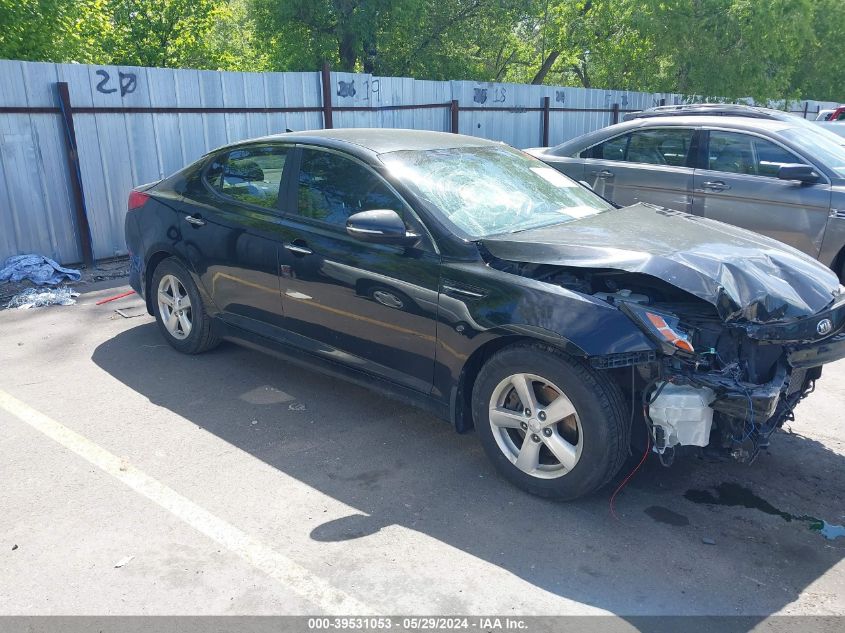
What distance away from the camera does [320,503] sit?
3.78 metres

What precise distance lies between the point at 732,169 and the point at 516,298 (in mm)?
4802

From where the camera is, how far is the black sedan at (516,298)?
346cm

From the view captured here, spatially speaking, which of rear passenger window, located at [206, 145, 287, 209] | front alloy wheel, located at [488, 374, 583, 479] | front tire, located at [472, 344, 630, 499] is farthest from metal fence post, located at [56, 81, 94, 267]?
front alloy wheel, located at [488, 374, 583, 479]

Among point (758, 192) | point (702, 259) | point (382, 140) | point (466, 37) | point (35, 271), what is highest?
point (466, 37)

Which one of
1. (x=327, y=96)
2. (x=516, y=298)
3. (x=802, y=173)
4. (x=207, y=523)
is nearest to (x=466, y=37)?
(x=327, y=96)

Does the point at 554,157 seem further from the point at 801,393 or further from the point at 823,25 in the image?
the point at 823,25

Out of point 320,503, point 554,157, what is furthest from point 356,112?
point 320,503

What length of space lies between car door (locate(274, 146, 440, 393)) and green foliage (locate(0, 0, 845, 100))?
980cm

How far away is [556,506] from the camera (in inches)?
148

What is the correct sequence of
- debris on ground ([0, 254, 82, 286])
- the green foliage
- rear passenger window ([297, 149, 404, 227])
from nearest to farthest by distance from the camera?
rear passenger window ([297, 149, 404, 227])
debris on ground ([0, 254, 82, 286])
the green foliage

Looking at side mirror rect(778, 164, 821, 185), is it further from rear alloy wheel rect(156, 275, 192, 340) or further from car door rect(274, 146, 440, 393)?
rear alloy wheel rect(156, 275, 192, 340)

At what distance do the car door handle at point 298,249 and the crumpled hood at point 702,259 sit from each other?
122cm

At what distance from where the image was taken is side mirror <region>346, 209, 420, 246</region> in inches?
158

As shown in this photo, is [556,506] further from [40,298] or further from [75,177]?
[75,177]
